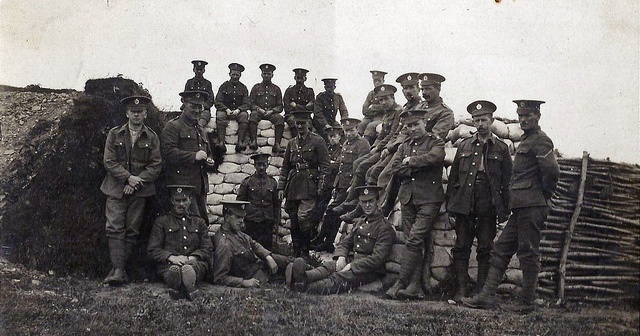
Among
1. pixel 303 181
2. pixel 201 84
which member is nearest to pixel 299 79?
pixel 201 84

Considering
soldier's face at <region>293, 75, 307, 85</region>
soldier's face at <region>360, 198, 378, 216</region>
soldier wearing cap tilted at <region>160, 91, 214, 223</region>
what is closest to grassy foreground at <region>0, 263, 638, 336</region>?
soldier's face at <region>360, 198, 378, 216</region>

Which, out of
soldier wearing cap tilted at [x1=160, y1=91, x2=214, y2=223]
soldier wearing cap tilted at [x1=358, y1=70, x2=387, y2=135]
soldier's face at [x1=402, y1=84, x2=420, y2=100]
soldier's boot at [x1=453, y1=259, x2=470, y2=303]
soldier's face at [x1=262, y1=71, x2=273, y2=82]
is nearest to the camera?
soldier's boot at [x1=453, y1=259, x2=470, y2=303]

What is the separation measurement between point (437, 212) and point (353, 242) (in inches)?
42.1

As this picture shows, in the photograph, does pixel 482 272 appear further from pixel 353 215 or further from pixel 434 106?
pixel 434 106

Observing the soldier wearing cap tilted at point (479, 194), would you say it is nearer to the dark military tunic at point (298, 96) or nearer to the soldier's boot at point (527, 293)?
the soldier's boot at point (527, 293)

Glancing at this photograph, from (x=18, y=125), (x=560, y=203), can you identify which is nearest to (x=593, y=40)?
(x=560, y=203)

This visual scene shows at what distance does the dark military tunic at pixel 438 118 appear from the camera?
22.1ft

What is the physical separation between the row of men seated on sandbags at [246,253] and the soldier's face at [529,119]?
1.80 metres

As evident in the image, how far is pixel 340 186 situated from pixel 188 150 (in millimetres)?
2465

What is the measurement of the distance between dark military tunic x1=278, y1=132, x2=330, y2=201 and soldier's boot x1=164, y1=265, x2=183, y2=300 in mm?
2876

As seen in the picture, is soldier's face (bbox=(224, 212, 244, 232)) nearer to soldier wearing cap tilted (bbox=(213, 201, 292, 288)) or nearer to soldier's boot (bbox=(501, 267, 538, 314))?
soldier wearing cap tilted (bbox=(213, 201, 292, 288))

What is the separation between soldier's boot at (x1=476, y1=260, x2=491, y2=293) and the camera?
623cm

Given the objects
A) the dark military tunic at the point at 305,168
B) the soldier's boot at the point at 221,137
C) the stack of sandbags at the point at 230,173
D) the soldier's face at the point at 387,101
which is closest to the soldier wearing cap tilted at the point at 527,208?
the soldier's face at the point at 387,101

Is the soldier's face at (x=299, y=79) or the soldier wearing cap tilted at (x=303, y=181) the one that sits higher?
the soldier's face at (x=299, y=79)
